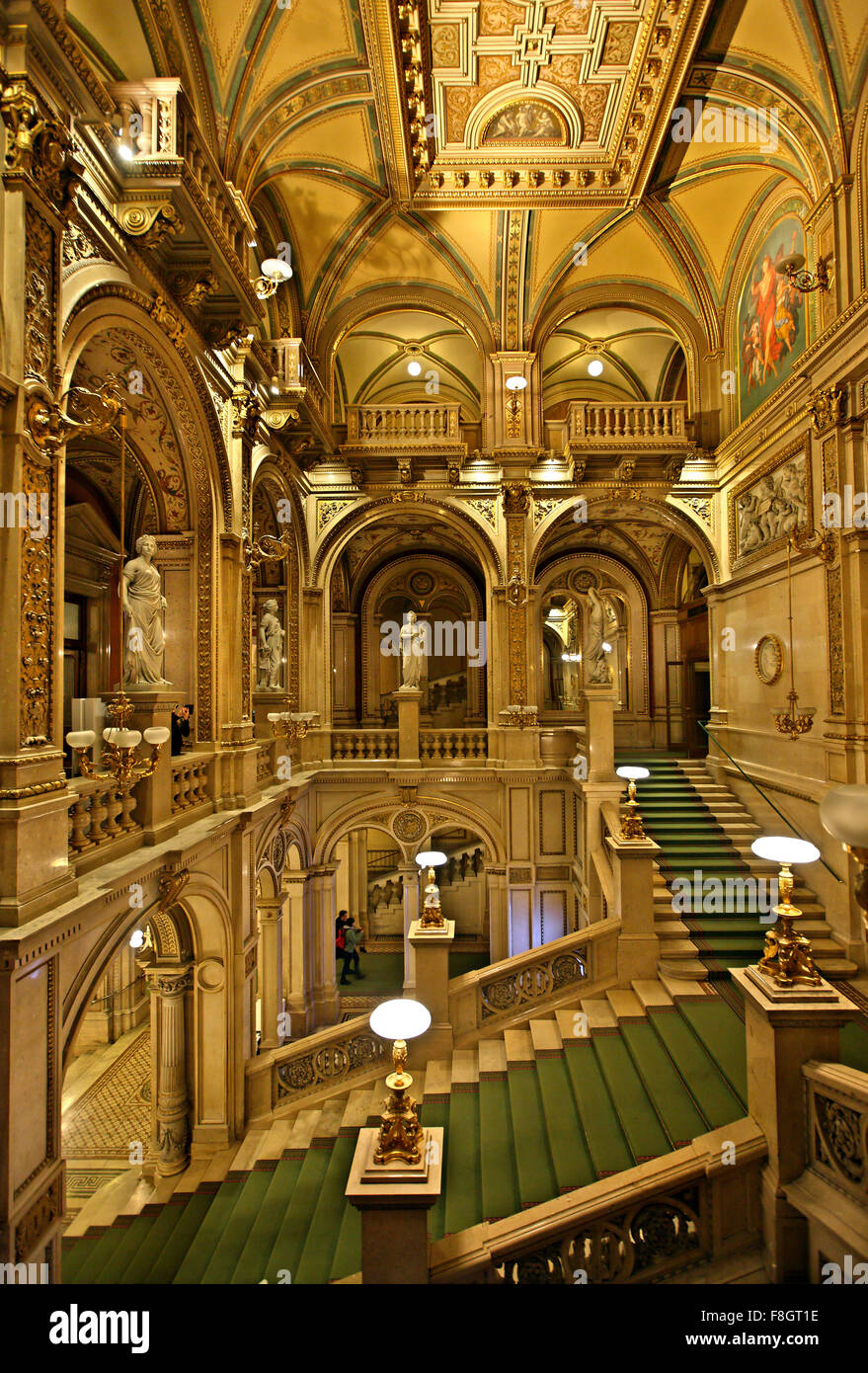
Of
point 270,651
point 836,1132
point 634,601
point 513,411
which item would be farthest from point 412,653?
point 836,1132

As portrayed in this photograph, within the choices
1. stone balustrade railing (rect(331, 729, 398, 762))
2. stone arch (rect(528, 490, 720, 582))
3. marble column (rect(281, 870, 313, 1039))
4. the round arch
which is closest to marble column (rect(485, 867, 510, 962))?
stone balustrade railing (rect(331, 729, 398, 762))

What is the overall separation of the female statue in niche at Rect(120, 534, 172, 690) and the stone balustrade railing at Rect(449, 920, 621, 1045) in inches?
185

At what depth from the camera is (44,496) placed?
4.51 metres

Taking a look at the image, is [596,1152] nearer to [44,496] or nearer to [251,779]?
[251,779]

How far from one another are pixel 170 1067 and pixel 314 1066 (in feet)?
5.64

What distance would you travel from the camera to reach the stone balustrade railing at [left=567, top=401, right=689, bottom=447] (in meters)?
12.1

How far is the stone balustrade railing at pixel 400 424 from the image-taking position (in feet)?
40.9

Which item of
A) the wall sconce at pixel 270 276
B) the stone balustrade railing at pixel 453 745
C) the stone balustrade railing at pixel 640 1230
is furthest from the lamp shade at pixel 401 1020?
the stone balustrade railing at pixel 453 745

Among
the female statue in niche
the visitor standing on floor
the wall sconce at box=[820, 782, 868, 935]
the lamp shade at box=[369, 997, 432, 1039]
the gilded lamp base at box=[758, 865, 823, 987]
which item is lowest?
the visitor standing on floor

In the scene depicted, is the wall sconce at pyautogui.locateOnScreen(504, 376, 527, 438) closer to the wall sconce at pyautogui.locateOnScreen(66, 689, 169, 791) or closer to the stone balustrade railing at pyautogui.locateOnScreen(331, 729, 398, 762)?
the stone balustrade railing at pyautogui.locateOnScreen(331, 729, 398, 762)

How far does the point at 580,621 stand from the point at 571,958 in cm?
1301

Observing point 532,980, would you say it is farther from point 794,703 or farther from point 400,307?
point 400,307

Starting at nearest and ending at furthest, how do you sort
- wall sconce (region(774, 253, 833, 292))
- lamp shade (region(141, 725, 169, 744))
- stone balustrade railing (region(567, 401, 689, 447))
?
lamp shade (region(141, 725, 169, 744))
wall sconce (region(774, 253, 833, 292))
stone balustrade railing (region(567, 401, 689, 447))

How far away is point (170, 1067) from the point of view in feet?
25.4
